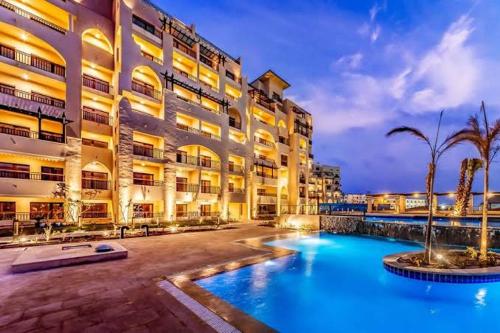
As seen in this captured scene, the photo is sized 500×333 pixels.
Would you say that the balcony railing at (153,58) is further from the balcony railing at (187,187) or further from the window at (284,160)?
the window at (284,160)

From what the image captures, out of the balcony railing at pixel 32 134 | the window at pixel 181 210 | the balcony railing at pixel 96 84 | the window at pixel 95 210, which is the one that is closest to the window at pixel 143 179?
the window at pixel 95 210

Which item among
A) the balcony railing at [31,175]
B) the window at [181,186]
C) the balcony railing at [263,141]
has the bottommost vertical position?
the window at [181,186]

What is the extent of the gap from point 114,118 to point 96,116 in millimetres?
1562

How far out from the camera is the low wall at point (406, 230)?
12898 mm

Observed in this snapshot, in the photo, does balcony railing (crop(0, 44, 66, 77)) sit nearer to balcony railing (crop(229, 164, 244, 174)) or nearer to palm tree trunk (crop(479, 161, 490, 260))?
balcony railing (crop(229, 164, 244, 174))

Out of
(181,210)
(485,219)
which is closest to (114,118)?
(181,210)

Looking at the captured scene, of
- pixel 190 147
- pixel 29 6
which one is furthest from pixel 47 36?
pixel 190 147

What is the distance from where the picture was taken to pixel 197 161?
25.1 metres

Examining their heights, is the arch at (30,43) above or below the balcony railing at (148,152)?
above

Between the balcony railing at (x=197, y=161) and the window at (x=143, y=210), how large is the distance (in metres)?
5.15

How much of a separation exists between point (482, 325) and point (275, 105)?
111 feet

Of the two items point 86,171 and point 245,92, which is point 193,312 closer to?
point 86,171

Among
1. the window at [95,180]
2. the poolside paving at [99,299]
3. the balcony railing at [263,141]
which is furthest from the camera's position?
the balcony railing at [263,141]

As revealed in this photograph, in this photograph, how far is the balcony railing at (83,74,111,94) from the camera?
66.1 feet
